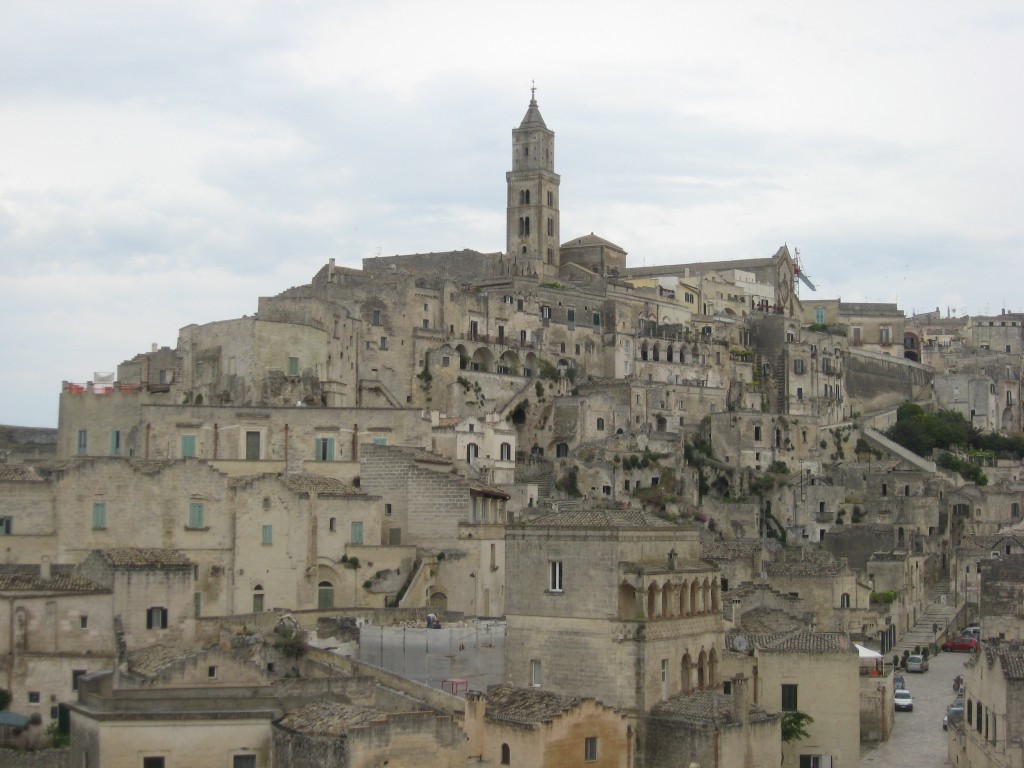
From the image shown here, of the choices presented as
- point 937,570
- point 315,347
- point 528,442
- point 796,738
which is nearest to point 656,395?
point 528,442

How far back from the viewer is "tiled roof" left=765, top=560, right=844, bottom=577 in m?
62.3

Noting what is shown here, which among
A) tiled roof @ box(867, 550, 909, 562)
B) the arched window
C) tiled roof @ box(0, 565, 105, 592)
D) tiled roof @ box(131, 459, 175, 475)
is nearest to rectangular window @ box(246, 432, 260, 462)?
tiled roof @ box(131, 459, 175, 475)

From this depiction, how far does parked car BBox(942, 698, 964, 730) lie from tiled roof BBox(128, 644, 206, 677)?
73.8ft

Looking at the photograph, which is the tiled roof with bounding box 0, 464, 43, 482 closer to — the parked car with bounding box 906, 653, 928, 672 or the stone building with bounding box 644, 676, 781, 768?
the stone building with bounding box 644, 676, 781, 768

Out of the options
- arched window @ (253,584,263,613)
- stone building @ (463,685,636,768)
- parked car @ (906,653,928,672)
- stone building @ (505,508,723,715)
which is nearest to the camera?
stone building @ (463,685,636,768)

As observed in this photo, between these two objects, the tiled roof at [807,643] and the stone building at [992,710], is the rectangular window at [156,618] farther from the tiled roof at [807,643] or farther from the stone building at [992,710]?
the stone building at [992,710]

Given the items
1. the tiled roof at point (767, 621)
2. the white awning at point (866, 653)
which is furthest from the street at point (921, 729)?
the tiled roof at point (767, 621)

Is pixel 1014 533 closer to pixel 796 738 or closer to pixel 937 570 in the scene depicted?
pixel 937 570

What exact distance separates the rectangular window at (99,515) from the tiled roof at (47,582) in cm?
480

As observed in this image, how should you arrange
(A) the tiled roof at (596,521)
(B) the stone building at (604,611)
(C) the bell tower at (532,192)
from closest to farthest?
(B) the stone building at (604,611), (A) the tiled roof at (596,521), (C) the bell tower at (532,192)

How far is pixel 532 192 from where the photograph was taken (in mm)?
110812

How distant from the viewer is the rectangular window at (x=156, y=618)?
147ft

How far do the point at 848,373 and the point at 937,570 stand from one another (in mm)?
32268

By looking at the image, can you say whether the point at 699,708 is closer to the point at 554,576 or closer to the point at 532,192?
the point at 554,576
